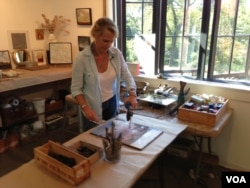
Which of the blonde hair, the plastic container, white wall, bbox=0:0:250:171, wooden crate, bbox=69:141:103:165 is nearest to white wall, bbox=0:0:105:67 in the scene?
white wall, bbox=0:0:250:171

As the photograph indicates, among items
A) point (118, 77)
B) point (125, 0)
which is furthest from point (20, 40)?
point (118, 77)

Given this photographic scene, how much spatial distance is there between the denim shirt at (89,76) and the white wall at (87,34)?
816mm

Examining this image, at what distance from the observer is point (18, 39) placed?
2857 millimetres

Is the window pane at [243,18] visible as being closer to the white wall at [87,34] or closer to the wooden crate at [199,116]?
the white wall at [87,34]

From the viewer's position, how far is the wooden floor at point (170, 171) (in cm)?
206

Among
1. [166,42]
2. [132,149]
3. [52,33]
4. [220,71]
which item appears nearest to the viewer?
[132,149]

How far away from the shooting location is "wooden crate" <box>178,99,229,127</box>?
1.78 m

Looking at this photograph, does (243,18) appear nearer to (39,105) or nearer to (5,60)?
(39,105)

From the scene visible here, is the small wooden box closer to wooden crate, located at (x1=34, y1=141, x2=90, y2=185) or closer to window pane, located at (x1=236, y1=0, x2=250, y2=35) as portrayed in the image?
wooden crate, located at (x1=34, y1=141, x2=90, y2=185)

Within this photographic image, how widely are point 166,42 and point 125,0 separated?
0.71m

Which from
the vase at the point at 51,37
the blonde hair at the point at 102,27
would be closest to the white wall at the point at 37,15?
the vase at the point at 51,37

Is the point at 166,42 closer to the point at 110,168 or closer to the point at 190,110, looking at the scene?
the point at 190,110

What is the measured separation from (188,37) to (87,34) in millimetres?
1297

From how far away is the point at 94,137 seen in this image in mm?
1419
